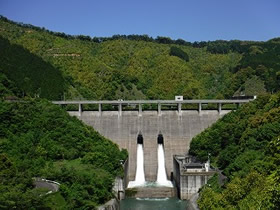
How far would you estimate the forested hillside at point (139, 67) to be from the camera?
6244cm

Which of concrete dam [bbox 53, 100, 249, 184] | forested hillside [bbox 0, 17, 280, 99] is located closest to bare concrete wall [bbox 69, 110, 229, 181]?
concrete dam [bbox 53, 100, 249, 184]

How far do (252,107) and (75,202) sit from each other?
22763 mm

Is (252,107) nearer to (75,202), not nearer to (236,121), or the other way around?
(236,121)

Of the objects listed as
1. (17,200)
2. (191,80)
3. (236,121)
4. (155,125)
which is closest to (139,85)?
(191,80)

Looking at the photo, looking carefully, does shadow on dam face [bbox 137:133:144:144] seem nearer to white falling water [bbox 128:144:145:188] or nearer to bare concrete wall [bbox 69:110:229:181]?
bare concrete wall [bbox 69:110:229:181]

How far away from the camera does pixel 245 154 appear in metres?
31.3

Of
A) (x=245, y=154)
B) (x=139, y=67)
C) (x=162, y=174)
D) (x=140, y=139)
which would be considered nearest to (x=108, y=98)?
(x=139, y=67)

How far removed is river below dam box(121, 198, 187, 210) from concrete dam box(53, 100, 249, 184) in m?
6.14

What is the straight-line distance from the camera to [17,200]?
19.6 m

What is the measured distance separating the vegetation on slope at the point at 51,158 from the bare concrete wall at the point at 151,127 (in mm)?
3134

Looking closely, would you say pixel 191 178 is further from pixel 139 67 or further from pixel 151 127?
pixel 139 67

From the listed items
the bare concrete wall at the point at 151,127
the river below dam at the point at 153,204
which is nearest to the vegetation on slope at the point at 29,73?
the bare concrete wall at the point at 151,127

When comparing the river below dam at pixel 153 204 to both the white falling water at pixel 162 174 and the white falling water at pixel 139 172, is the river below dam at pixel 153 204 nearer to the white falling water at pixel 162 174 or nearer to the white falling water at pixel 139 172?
the white falling water at pixel 139 172

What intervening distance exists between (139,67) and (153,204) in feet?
137
